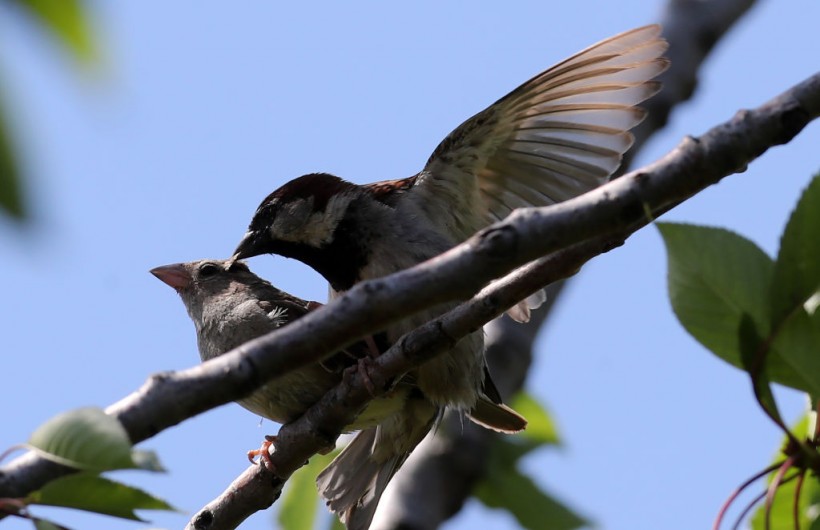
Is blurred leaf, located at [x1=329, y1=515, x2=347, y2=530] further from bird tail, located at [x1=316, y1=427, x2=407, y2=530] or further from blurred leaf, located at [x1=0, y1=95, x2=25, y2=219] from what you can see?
blurred leaf, located at [x1=0, y1=95, x2=25, y2=219]

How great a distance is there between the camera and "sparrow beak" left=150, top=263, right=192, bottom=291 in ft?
18.7

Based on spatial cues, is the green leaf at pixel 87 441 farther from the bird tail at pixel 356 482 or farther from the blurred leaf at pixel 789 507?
the bird tail at pixel 356 482

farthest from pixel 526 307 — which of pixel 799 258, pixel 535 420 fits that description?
pixel 799 258

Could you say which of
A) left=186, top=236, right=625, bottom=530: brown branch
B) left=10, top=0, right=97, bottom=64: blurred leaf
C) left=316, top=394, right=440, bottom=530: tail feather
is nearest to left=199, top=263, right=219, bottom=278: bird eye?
left=316, top=394, right=440, bottom=530: tail feather

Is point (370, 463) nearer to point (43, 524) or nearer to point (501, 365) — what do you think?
point (501, 365)

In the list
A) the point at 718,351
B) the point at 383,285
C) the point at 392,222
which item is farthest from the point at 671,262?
the point at 392,222

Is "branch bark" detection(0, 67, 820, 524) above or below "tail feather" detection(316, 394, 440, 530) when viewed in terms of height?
above

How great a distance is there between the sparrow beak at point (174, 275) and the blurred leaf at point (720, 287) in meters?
4.05

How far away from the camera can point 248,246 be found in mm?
5184

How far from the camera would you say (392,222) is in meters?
4.70

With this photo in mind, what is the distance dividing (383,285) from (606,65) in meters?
3.17

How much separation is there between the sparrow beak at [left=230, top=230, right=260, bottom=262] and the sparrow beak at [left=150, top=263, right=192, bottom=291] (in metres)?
0.58

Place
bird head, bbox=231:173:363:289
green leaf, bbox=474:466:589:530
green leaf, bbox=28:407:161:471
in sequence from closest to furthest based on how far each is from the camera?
green leaf, bbox=28:407:161:471 < green leaf, bbox=474:466:589:530 < bird head, bbox=231:173:363:289

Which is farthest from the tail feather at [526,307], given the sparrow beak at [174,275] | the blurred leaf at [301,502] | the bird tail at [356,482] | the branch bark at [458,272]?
the branch bark at [458,272]
